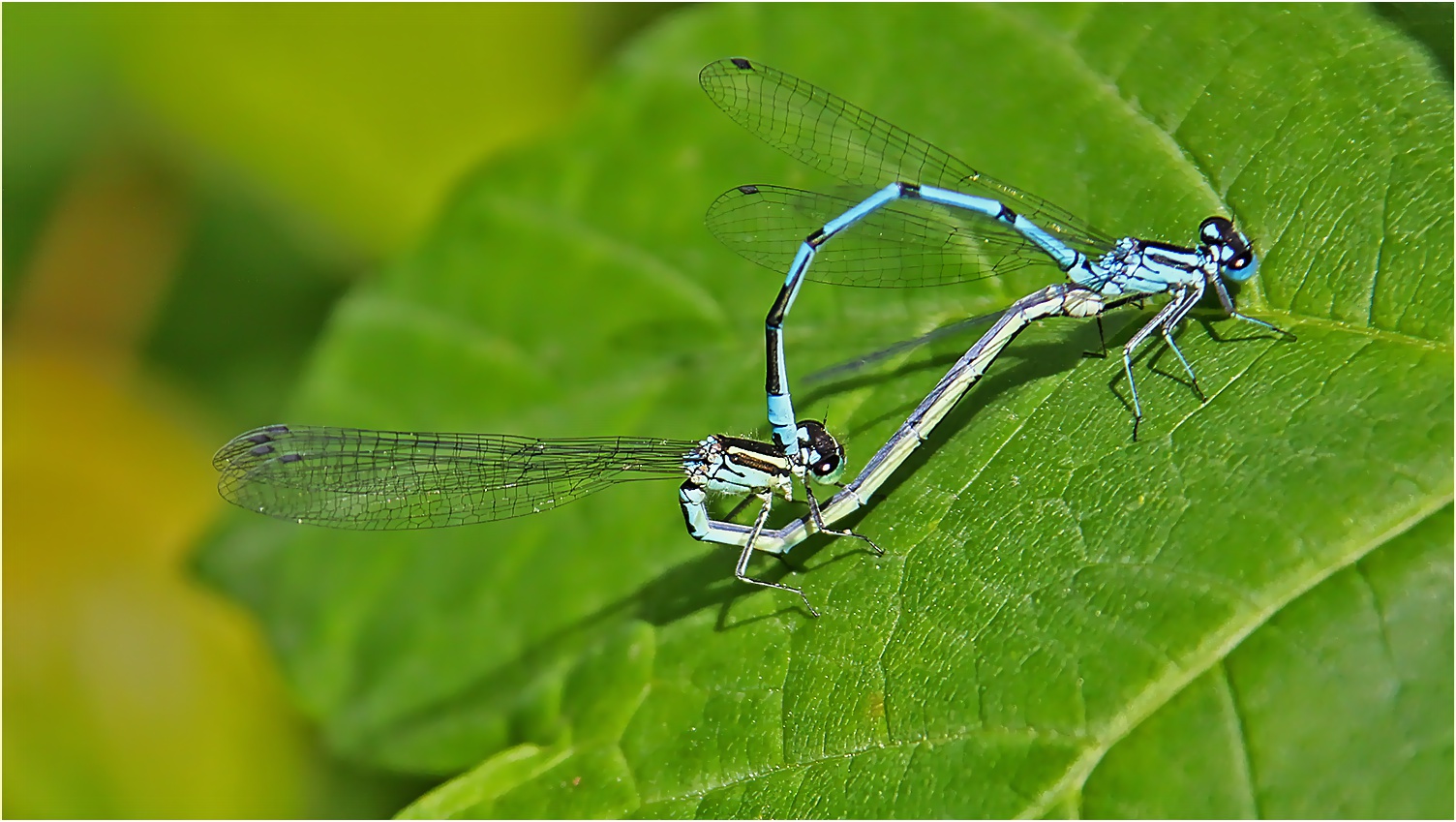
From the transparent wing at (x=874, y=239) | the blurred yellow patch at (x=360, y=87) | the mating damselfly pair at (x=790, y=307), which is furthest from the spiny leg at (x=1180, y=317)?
the blurred yellow patch at (x=360, y=87)

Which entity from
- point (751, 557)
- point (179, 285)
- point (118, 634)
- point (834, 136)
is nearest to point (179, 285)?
point (179, 285)

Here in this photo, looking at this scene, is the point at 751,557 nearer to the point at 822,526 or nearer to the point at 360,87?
the point at 822,526

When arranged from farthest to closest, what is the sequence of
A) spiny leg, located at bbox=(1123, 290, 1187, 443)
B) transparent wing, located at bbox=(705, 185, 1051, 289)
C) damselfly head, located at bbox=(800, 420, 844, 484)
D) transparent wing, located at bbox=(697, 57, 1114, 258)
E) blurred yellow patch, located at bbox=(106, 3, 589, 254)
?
1. blurred yellow patch, located at bbox=(106, 3, 589, 254)
2. transparent wing, located at bbox=(697, 57, 1114, 258)
3. transparent wing, located at bbox=(705, 185, 1051, 289)
4. damselfly head, located at bbox=(800, 420, 844, 484)
5. spiny leg, located at bbox=(1123, 290, 1187, 443)

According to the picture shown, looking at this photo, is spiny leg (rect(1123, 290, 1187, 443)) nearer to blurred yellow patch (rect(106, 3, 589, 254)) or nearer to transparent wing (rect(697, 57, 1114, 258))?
transparent wing (rect(697, 57, 1114, 258))

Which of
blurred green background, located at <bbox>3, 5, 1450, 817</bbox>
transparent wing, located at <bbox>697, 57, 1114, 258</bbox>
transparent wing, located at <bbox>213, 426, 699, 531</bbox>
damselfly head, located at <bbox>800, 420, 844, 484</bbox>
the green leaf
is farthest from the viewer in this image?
blurred green background, located at <bbox>3, 5, 1450, 817</bbox>

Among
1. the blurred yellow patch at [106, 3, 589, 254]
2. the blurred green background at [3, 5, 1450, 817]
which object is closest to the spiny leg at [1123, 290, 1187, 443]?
the blurred green background at [3, 5, 1450, 817]

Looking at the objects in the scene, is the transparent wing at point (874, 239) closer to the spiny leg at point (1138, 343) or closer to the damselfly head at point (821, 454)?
the spiny leg at point (1138, 343)

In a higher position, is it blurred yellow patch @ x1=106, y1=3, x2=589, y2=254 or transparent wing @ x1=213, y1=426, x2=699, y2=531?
blurred yellow patch @ x1=106, y1=3, x2=589, y2=254

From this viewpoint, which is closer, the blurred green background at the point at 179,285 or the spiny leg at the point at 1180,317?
the spiny leg at the point at 1180,317

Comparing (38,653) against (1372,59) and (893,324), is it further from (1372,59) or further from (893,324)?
(1372,59)
